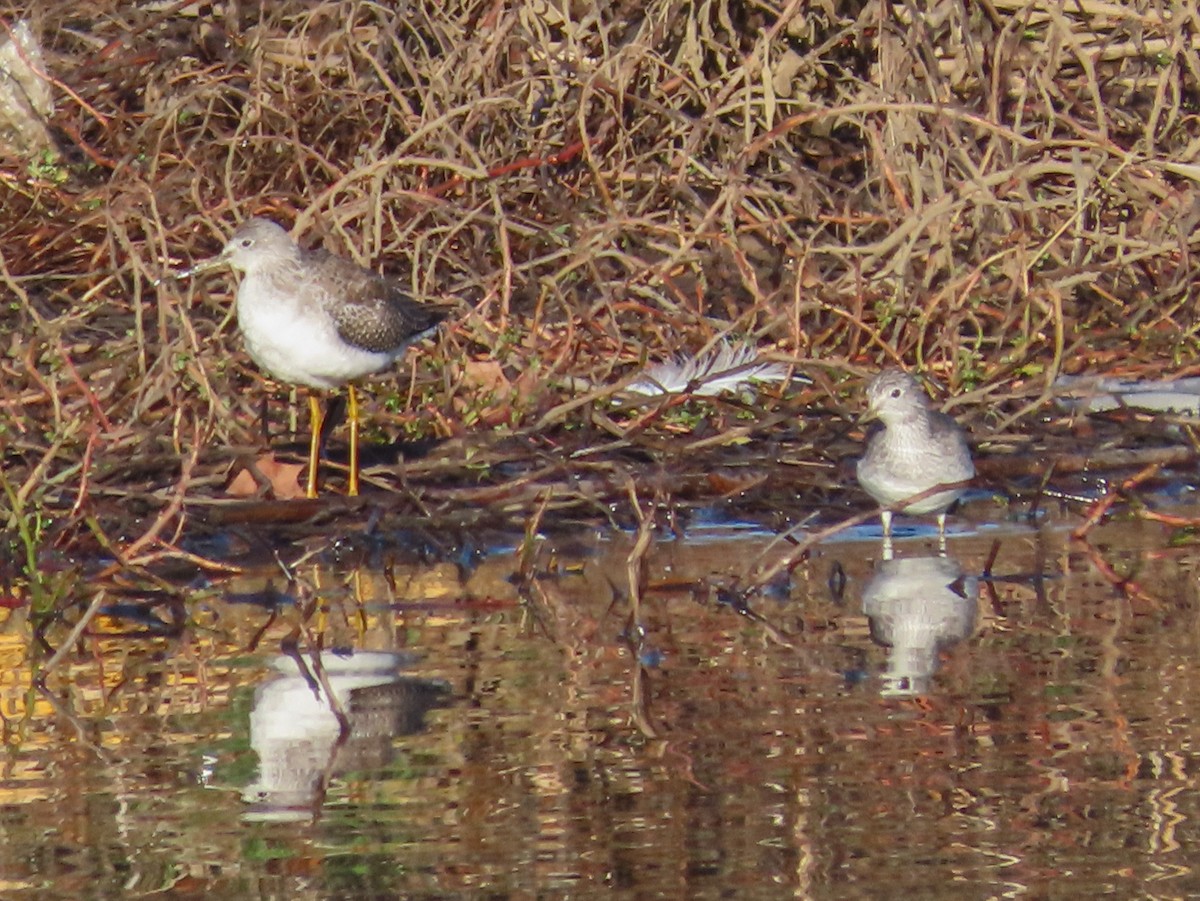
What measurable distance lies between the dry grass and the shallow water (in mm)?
1793

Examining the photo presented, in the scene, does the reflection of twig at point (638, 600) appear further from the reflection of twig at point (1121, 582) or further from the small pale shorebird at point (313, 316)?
the small pale shorebird at point (313, 316)

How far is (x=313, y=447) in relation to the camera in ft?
27.4

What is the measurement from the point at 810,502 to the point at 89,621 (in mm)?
2726

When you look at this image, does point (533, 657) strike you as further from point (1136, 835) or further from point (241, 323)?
point (241, 323)

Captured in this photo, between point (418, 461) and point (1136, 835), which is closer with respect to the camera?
point (1136, 835)

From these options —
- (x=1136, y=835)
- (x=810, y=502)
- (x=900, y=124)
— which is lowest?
(x=1136, y=835)

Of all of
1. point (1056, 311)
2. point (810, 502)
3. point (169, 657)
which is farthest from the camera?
point (1056, 311)

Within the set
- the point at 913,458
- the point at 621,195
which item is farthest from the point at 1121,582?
the point at 621,195

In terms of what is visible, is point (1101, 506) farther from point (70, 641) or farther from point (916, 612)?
point (70, 641)

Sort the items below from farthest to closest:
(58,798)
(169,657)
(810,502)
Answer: (810,502), (169,657), (58,798)

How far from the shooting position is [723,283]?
1045 cm

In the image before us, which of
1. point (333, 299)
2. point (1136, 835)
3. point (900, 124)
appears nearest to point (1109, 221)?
point (900, 124)

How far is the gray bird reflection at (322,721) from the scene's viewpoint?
4844mm

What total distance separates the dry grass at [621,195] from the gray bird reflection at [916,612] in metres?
1.42
